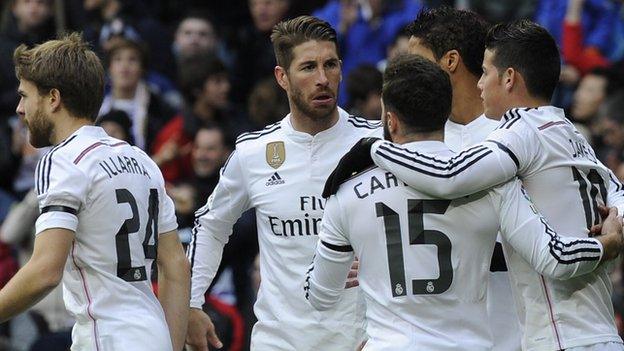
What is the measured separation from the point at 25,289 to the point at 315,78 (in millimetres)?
1987

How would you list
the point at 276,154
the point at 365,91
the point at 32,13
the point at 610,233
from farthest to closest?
the point at 32,13, the point at 365,91, the point at 276,154, the point at 610,233

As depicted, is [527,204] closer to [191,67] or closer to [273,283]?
[273,283]

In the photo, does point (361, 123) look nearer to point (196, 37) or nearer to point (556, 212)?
point (556, 212)

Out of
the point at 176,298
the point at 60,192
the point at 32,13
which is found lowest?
the point at 176,298

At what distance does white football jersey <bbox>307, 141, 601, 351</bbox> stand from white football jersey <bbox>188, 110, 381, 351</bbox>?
4.02ft

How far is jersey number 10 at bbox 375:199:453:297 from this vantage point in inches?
222

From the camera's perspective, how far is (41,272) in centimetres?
576

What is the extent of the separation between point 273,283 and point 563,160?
181cm

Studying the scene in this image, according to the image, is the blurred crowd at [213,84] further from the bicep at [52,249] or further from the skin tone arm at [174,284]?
the bicep at [52,249]

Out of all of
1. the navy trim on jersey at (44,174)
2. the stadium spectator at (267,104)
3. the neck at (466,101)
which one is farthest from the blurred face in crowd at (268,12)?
the navy trim on jersey at (44,174)

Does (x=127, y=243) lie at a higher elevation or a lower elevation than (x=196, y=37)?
higher

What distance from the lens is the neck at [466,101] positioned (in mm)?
6996

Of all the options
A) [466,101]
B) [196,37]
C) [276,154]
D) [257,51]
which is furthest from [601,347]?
[257,51]

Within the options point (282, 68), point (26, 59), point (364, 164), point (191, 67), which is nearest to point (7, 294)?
point (26, 59)
